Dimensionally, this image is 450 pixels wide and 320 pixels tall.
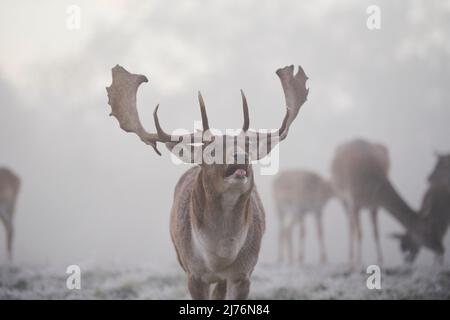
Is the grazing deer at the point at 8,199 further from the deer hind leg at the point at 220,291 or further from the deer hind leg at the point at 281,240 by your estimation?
the deer hind leg at the point at 220,291

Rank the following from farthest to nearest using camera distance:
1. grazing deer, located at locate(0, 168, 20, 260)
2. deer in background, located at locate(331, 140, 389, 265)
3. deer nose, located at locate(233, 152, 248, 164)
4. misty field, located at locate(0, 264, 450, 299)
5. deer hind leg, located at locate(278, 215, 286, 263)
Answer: deer hind leg, located at locate(278, 215, 286, 263)
grazing deer, located at locate(0, 168, 20, 260)
deer in background, located at locate(331, 140, 389, 265)
misty field, located at locate(0, 264, 450, 299)
deer nose, located at locate(233, 152, 248, 164)

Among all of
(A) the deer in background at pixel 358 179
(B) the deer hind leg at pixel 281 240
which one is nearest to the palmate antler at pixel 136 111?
(A) the deer in background at pixel 358 179

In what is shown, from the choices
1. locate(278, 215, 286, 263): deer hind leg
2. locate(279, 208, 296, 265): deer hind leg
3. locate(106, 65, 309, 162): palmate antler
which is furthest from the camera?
locate(278, 215, 286, 263): deer hind leg

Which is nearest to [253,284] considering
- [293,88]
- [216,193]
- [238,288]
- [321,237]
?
[238,288]

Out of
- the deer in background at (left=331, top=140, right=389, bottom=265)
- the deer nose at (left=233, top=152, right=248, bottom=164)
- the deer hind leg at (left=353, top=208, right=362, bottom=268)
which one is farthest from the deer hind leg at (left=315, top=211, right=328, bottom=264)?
the deer nose at (left=233, top=152, right=248, bottom=164)

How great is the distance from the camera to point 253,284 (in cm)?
938

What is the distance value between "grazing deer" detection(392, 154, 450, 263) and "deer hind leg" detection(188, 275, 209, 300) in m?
6.74

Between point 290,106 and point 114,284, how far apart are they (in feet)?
15.8

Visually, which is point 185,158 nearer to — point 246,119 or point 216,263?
point 246,119

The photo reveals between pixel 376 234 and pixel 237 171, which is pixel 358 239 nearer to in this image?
pixel 376 234

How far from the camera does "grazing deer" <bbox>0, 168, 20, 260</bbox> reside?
13414mm

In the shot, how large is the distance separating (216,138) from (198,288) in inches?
58.5

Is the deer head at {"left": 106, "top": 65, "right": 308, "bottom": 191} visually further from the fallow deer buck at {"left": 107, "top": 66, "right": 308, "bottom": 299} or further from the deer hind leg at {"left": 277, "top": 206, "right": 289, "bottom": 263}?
the deer hind leg at {"left": 277, "top": 206, "right": 289, "bottom": 263}

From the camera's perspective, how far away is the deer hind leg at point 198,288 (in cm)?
528
